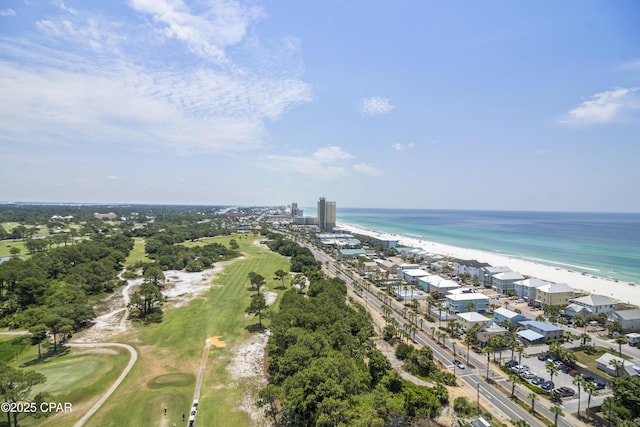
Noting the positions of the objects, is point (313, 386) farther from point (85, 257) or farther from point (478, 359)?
point (85, 257)

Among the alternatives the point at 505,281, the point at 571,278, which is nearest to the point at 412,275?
the point at 505,281

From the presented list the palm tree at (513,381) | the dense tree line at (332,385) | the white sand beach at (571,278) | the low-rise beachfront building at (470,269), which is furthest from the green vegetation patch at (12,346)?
the white sand beach at (571,278)

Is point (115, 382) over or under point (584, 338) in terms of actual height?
under

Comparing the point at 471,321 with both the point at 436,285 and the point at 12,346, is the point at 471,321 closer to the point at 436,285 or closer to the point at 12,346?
the point at 436,285

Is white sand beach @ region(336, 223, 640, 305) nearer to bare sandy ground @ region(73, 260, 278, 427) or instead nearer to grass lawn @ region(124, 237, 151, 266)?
bare sandy ground @ region(73, 260, 278, 427)

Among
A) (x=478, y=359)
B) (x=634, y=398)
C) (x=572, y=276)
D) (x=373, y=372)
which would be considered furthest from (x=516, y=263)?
(x=373, y=372)
